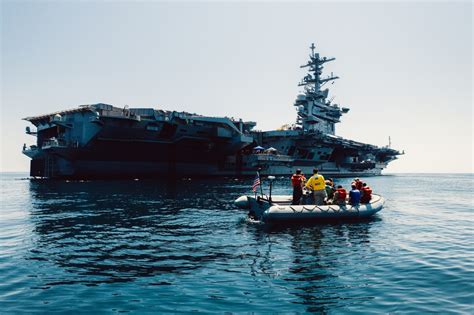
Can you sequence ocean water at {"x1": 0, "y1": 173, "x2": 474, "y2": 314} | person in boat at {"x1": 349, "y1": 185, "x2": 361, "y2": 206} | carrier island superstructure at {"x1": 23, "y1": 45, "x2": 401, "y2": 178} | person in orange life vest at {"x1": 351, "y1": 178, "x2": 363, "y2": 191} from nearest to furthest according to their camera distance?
ocean water at {"x1": 0, "y1": 173, "x2": 474, "y2": 314} → person in boat at {"x1": 349, "y1": 185, "x2": 361, "y2": 206} → person in orange life vest at {"x1": 351, "y1": 178, "x2": 363, "y2": 191} → carrier island superstructure at {"x1": 23, "y1": 45, "x2": 401, "y2": 178}

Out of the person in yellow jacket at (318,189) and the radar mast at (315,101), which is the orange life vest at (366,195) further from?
the radar mast at (315,101)

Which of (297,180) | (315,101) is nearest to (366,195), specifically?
(297,180)

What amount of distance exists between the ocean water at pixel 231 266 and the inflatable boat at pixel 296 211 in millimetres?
511

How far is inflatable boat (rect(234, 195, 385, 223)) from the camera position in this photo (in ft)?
54.3

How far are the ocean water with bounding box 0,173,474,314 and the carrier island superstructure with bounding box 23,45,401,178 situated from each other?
3140 cm

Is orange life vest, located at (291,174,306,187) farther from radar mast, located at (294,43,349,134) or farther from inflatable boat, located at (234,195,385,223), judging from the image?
radar mast, located at (294,43,349,134)

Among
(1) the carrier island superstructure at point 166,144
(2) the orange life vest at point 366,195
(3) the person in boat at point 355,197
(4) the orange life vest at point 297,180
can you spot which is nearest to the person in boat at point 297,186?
(4) the orange life vest at point 297,180

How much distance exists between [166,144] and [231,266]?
45.9 meters


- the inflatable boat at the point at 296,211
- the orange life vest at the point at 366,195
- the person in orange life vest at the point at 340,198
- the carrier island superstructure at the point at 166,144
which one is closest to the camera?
the inflatable boat at the point at 296,211

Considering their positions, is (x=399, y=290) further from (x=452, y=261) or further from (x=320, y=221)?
(x=320, y=221)

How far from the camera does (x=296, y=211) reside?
16.9 m

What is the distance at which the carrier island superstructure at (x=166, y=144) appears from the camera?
158 feet

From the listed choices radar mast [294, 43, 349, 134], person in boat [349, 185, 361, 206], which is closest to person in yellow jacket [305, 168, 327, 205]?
person in boat [349, 185, 361, 206]

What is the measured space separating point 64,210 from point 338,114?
7516 centimetres
